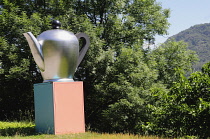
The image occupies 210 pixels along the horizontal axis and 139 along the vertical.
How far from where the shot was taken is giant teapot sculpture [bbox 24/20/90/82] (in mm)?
8148

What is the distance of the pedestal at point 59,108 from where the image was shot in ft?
26.5

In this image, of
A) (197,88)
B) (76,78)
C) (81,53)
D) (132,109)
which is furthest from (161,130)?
(76,78)

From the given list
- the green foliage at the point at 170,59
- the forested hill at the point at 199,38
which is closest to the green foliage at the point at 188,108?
the green foliage at the point at 170,59

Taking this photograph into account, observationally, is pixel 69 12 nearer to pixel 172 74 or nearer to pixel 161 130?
pixel 172 74

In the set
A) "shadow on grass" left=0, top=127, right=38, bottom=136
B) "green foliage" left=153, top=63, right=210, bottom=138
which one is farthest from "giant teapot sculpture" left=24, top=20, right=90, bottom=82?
"green foliage" left=153, top=63, right=210, bottom=138

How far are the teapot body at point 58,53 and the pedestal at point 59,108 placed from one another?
0.33 meters

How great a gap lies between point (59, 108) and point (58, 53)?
152 centimetres

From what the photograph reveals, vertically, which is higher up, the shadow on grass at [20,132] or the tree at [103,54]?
the tree at [103,54]

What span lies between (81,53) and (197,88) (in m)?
3.68

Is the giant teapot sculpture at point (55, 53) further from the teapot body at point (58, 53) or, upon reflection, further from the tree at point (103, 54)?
the tree at point (103, 54)

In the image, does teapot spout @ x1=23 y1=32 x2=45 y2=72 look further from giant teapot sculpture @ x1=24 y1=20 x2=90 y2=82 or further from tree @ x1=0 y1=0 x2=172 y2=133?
tree @ x1=0 y1=0 x2=172 y2=133

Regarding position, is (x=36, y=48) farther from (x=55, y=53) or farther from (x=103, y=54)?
(x=103, y=54)

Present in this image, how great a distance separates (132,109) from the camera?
13992 mm

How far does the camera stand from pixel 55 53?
8156 mm
